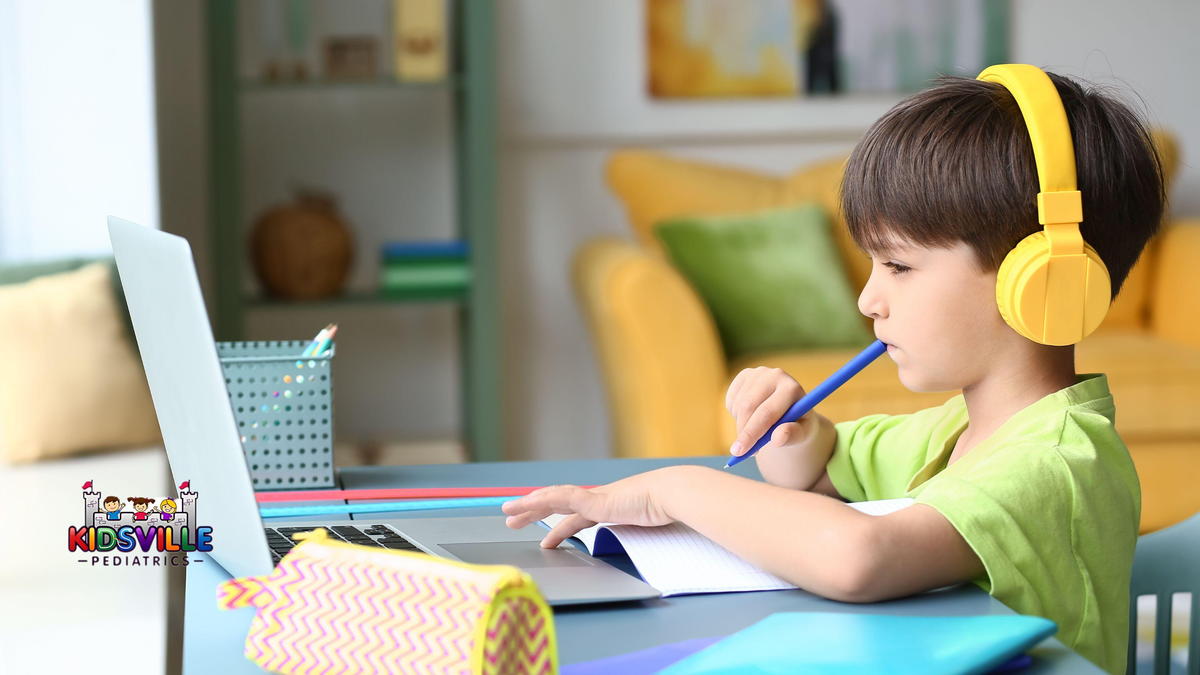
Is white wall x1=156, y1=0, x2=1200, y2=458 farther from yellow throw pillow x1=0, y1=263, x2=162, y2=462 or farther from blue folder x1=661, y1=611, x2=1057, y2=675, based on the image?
blue folder x1=661, y1=611, x2=1057, y2=675

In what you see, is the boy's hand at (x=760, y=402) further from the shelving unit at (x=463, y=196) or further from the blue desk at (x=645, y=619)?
the shelving unit at (x=463, y=196)

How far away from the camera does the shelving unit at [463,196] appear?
2.90 metres

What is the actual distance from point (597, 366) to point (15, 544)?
200cm

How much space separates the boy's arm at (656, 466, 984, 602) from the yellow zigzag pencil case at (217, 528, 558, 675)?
8.5 inches

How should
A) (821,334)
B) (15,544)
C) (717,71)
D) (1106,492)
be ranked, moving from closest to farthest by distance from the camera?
(1106,492) → (15,544) → (821,334) → (717,71)

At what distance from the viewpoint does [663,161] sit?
3072 millimetres

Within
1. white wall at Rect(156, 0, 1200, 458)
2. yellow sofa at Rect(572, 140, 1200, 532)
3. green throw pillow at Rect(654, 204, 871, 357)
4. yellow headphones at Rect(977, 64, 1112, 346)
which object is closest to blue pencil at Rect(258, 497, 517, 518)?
yellow headphones at Rect(977, 64, 1112, 346)

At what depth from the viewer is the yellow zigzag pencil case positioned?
542 mm

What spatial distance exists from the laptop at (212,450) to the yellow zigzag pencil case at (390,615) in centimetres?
6

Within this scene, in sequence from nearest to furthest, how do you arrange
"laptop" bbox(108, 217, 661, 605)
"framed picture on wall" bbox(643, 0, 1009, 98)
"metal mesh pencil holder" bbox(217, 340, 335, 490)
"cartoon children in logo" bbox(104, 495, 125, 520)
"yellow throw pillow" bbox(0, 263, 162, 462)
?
1. "laptop" bbox(108, 217, 661, 605)
2. "cartoon children in logo" bbox(104, 495, 125, 520)
3. "metal mesh pencil holder" bbox(217, 340, 335, 490)
4. "yellow throw pillow" bbox(0, 263, 162, 462)
5. "framed picture on wall" bbox(643, 0, 1009, 98)

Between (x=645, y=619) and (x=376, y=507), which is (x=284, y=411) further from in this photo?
(x=645, y=619)

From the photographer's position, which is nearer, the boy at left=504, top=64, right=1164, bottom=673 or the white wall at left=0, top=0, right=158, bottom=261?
the boy at left=504, top=64, right=1164, bottom=673

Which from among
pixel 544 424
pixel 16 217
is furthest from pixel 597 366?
pixel 16 217

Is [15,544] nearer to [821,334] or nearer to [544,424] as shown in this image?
[821,334]
